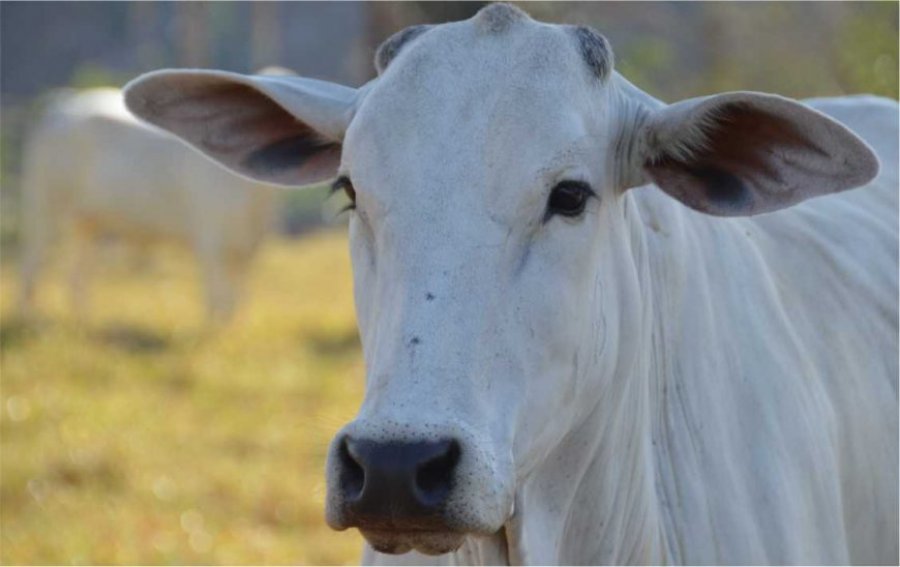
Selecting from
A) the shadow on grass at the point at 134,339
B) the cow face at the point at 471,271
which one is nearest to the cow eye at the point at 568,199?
the cow face at the point at 471,271

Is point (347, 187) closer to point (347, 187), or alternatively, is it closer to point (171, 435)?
point (347, 187)

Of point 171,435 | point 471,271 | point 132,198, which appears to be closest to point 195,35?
point 132,198

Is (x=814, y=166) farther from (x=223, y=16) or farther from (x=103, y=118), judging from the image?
(x=223, y=16)

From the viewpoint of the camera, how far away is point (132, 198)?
47.7 feet

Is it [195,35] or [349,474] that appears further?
[195,35]

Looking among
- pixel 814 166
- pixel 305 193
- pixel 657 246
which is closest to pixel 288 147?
pixel 657 246

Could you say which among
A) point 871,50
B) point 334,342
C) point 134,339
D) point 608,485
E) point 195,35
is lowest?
point 195,35

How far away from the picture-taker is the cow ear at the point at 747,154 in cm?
303

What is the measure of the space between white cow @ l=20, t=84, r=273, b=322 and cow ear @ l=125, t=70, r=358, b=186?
10.7 m

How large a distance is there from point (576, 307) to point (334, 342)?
897 cm

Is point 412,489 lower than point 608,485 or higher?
higher

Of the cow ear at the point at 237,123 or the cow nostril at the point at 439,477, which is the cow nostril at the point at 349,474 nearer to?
the cow nostril at the point at 439,477

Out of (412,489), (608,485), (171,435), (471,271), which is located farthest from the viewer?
(171,435)

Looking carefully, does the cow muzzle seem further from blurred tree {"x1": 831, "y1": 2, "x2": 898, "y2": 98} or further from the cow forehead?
blurred tree {"x1": 831, "y1": 2, "x2": 898, "y2": 98}
